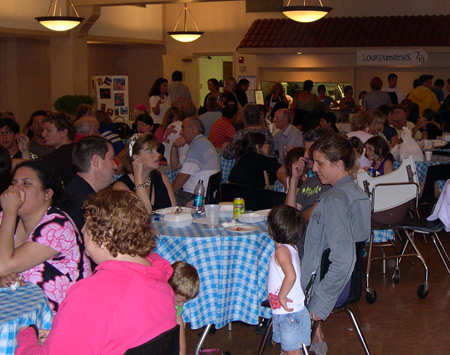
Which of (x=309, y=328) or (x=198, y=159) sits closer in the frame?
(x=309, y=328)

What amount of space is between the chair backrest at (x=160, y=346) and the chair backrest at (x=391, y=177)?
333 cm

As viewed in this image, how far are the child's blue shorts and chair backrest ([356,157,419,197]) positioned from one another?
1.99 metres

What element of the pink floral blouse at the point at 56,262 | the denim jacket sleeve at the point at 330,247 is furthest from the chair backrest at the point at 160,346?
the denim jacket sleeve at the point at 330,247

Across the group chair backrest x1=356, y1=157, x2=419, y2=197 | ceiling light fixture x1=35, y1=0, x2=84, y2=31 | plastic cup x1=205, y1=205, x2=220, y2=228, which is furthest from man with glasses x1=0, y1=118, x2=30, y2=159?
ceiling light fixture x1=35, y1=0, x2=84, y2=31

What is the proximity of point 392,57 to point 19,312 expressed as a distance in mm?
11706

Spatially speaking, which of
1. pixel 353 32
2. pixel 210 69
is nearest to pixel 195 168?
pixel 353 32

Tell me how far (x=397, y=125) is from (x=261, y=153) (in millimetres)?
3367

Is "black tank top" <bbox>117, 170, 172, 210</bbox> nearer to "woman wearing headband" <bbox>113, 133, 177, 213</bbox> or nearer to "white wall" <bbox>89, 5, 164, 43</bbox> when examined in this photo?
"woman wearing headband" <bbox>113, 133, 177, 213</bbox>

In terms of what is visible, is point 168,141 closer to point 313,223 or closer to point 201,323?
point 201,323

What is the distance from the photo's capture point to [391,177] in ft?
17.3

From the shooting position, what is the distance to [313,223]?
332cm

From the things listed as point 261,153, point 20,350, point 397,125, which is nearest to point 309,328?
point 20,350

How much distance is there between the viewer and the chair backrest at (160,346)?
187 centimetres

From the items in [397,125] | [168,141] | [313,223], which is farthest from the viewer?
[397,125]
